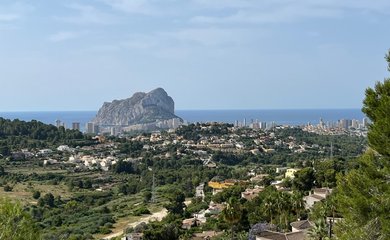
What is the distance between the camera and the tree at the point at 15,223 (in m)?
10.5

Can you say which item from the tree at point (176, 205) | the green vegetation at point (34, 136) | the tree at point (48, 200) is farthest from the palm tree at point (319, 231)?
the green vegetation at point (34, 136)

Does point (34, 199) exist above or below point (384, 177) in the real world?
below

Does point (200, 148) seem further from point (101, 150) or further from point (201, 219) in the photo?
point (201, 219)

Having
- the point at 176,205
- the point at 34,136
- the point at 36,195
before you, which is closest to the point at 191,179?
the point at 36,195

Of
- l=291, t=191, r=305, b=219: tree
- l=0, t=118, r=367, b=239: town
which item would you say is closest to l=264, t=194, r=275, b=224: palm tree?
l=0, t=118, r=367, b=239: town

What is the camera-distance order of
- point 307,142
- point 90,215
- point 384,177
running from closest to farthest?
point 384,177
point 90,215
point 307,142

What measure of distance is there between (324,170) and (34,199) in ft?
87.4

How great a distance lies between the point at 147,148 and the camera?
295 ft

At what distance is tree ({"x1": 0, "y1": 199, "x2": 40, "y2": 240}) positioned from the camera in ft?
34.5

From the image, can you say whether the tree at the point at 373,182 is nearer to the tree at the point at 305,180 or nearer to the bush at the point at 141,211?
the tree at the point at 305,180

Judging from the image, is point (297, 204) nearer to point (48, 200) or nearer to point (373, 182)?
point (373, 182)

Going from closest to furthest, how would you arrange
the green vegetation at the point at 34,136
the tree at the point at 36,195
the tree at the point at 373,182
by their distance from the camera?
the tree at the point at 373,182
the tree at the point at 36,195
the green vegetation at the point at 34,136

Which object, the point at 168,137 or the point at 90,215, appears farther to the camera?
the point at 168,137

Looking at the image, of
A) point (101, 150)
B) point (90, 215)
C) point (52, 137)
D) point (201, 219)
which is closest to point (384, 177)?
point (201, 219)
